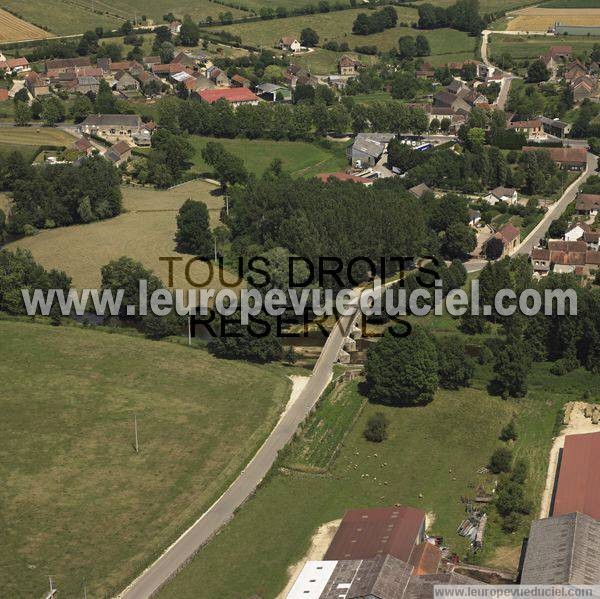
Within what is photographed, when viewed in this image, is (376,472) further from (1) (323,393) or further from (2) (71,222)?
(2) (71,222)

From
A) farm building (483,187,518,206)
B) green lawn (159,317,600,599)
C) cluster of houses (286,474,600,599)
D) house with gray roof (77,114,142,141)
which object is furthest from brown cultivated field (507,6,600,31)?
cluster of houses (286,474,600,599)

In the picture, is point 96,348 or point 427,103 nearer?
point 96,348

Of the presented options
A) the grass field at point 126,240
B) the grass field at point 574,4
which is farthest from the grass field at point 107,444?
the grass field at point 574,4

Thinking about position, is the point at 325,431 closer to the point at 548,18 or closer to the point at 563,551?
the point at 563,551

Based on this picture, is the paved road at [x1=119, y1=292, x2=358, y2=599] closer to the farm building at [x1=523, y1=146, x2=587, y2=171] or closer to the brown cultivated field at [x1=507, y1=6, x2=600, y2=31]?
the farm building at [x1=523, y1=146, x2=587, y2=171]

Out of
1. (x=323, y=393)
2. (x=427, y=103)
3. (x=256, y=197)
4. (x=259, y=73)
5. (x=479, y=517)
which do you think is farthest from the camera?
(x=259, y=73)

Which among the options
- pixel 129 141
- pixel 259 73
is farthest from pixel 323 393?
pixel 259 73
